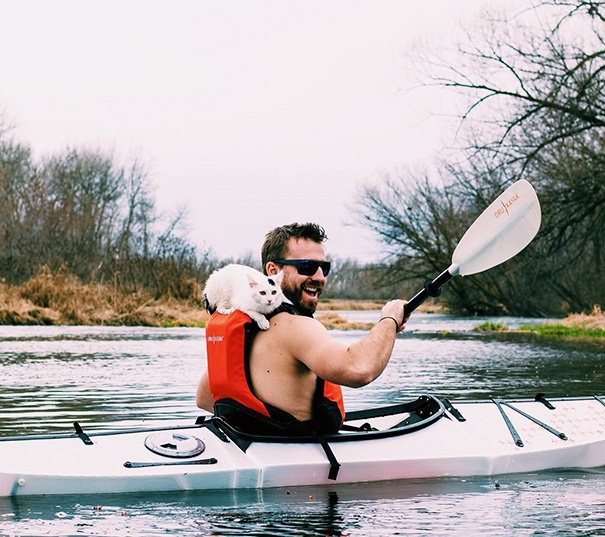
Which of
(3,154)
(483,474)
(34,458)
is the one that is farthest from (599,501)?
(3,154)

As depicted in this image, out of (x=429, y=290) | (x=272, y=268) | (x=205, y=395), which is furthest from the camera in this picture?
(x=205, y=395)

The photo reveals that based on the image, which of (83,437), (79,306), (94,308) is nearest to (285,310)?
(83,437)

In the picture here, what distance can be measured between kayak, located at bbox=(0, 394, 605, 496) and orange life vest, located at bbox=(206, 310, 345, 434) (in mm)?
58

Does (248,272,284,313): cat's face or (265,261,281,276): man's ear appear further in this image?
(265,261,281,276): man's ear

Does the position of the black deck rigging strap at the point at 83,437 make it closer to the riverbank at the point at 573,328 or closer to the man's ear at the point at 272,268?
the man's ear at the point at 272,268

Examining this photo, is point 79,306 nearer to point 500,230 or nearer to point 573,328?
point 573,328

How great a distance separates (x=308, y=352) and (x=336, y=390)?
473 mm

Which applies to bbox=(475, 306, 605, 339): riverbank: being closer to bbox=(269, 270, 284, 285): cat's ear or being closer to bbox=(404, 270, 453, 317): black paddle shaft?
bbox=(404, 270, 453, 317): black paddle shaft

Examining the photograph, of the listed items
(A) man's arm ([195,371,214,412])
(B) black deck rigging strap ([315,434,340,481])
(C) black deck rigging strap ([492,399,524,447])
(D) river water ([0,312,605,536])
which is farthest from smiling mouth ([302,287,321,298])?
(C) black deck rigging strap ([492,399,524,447])

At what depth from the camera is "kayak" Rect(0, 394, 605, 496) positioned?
4207 millimetres

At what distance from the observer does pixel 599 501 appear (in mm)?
4348

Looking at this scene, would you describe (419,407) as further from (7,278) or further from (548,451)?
(7,278)

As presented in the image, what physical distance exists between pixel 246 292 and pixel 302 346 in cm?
32

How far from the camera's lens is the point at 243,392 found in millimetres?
4332
